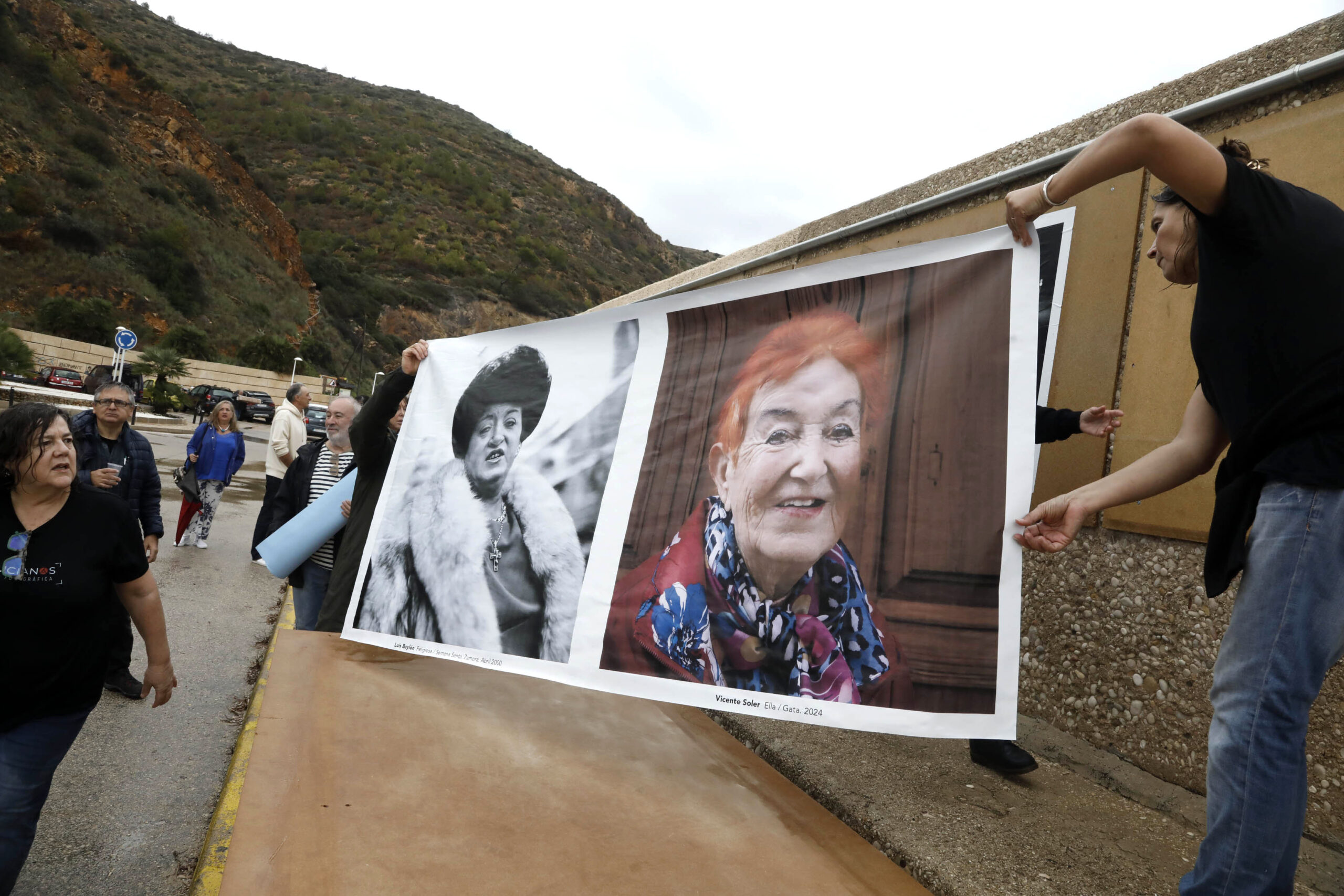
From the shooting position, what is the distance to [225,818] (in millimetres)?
2373

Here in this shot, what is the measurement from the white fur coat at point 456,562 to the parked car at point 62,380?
83.4 ft

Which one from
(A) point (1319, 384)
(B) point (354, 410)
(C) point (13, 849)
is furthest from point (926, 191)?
(C) point (13, 849)

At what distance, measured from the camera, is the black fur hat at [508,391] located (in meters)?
3.30

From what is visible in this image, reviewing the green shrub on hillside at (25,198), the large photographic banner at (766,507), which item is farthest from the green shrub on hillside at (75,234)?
the large photographic banner at (766,507)

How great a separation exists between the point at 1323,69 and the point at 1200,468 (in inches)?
60.9

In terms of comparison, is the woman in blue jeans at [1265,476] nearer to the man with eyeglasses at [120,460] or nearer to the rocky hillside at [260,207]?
the man with eyeglasses at [120,460]

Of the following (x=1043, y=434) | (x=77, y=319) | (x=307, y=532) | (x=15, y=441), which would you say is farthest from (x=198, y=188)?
(x=1043, y=434)

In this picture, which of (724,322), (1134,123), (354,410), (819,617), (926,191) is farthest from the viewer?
(354,410)

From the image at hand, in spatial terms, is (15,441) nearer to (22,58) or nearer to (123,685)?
(123,685)

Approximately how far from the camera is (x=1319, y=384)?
136cm

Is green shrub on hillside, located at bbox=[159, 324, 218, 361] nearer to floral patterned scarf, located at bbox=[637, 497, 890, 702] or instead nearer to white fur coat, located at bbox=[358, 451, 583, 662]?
white fur coat, located at bbox=[358, 451, 583, 662]

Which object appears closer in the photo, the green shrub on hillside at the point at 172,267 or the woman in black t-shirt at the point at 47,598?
the woman in black t-shirt at the point at 47,598

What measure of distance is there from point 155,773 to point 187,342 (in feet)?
127

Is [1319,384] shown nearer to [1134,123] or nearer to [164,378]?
[1134,123]
